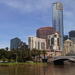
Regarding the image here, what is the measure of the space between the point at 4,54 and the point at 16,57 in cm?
865

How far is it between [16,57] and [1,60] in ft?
32.7

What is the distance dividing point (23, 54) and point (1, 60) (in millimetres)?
16106

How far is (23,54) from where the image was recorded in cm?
19875

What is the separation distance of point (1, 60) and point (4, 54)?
459 cm

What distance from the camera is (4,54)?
7608 inches

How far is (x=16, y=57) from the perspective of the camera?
625 ft

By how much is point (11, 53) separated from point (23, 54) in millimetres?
8251

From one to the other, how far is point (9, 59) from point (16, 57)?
23.8 feet

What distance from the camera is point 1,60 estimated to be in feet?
627

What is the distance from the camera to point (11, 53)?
196 metres

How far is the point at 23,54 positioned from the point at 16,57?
933 cm

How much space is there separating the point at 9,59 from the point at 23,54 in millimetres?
10128
